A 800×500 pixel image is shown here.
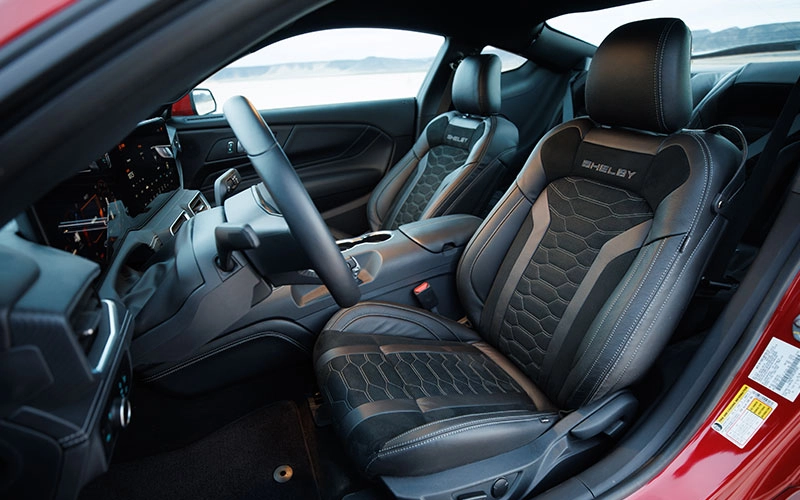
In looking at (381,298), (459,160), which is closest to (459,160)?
(459,160)

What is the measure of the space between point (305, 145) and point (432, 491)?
2274 millimetres

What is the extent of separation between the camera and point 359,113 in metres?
3.09

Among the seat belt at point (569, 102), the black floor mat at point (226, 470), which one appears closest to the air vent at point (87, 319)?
the black floor mat at point (226, 470)

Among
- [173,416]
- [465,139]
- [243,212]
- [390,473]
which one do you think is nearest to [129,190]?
[243,212]

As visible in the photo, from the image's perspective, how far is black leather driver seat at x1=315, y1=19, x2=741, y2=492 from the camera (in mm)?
1164

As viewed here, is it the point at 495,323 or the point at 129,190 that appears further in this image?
the point at 129,190

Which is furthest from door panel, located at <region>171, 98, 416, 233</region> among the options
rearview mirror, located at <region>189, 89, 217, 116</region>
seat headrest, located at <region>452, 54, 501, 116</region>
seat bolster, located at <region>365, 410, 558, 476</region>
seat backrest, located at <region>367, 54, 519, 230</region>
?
seat bolster, located at <region>365, 410, 558, 476</region>

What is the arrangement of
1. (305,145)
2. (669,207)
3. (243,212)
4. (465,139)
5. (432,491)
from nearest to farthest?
(432,491) < (669,207) < (243,212) < (465,139) < (305,145)

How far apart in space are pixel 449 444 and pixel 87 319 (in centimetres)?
77

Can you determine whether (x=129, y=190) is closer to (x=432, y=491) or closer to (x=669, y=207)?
(x=432, y=491)

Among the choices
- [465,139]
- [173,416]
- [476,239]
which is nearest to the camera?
[173,416]

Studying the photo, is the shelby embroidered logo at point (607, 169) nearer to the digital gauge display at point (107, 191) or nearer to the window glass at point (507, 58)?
the digital gauge display at point (107, 191)

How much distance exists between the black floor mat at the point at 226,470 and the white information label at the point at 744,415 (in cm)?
111

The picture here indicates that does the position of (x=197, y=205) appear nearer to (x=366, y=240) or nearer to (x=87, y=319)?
(x=366, y=240)
